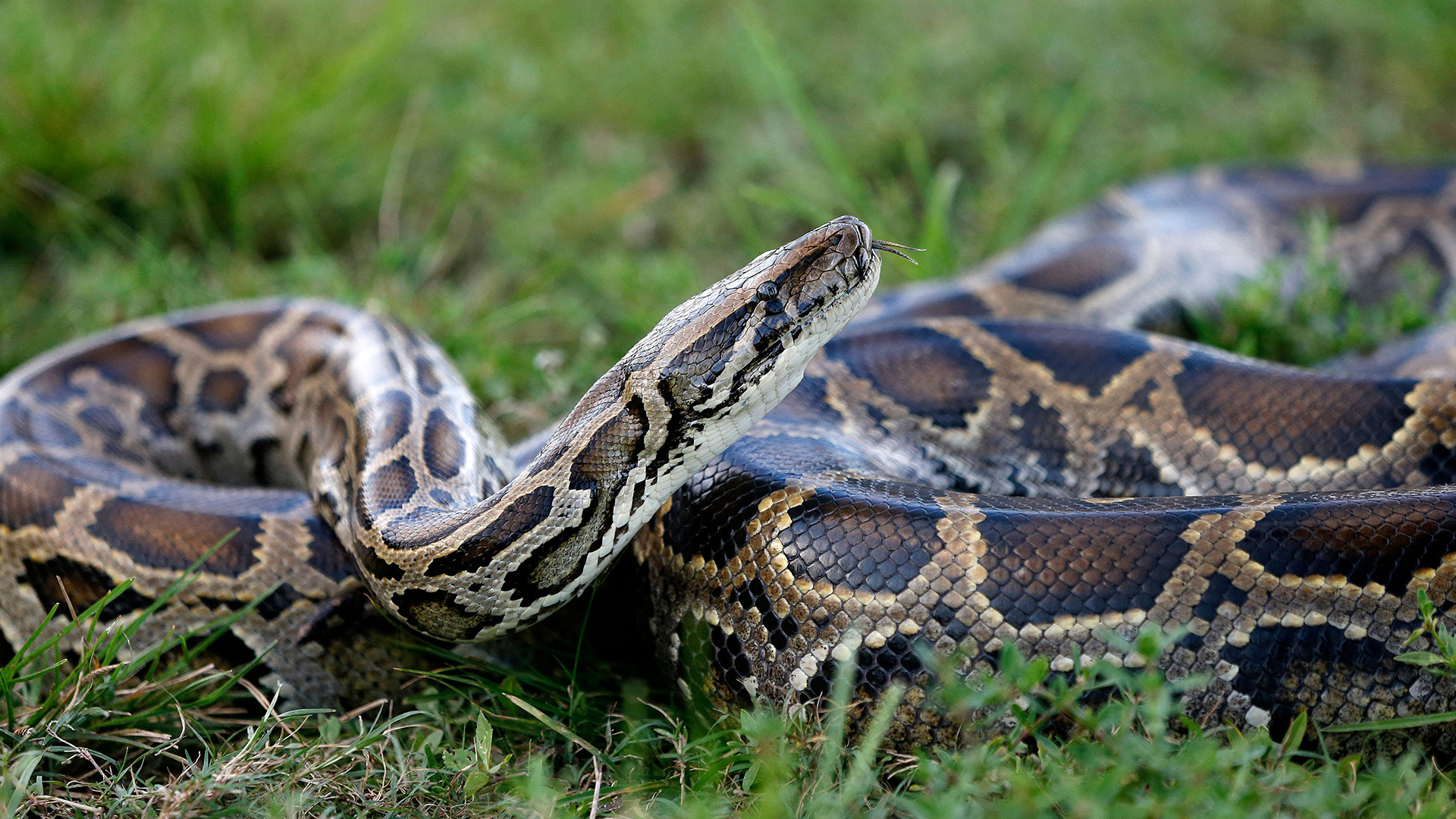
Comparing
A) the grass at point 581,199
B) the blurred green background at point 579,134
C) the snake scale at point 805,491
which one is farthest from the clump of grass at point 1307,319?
the blurred green background at point 579,134

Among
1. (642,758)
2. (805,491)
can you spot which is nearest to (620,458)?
(805,491)

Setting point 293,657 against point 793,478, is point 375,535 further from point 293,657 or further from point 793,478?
point 793,478

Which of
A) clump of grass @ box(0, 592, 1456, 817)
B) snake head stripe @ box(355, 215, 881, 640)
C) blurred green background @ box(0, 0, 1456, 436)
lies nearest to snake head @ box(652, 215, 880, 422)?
snake head stripe @ box(355, 215, 881, 640)

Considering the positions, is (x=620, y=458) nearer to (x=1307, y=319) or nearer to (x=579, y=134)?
(x=1307, y=319)

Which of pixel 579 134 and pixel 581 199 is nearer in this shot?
pixel 581 199

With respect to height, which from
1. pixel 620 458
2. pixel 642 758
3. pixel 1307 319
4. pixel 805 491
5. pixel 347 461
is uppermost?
pixel 347 461

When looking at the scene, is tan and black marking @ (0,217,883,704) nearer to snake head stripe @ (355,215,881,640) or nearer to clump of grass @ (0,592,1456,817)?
snake head stripe @ (355,215,881,640)

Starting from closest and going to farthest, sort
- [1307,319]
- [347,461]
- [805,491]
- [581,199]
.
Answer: [805,491]
[347,461]
[1307,319]
[581,199]
